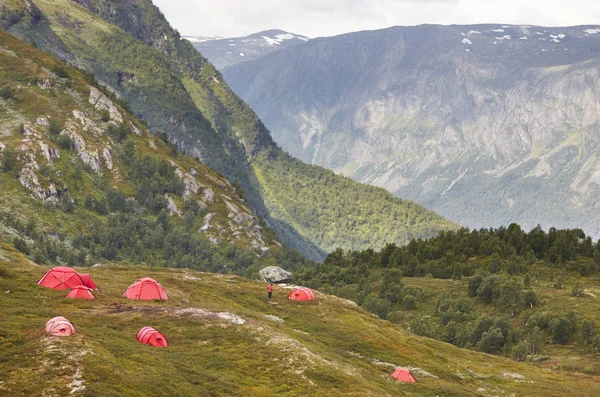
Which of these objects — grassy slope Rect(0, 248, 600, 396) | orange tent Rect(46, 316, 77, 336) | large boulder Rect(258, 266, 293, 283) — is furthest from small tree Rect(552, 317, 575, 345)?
orange tent Rect(46, 316, 77, 336)

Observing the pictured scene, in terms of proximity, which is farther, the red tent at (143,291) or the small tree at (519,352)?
the small tree at (519,352)

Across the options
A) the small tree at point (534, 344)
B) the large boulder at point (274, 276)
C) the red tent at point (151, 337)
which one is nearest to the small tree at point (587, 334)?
the small tree at point (534, 344)

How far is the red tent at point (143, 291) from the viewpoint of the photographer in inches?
3735

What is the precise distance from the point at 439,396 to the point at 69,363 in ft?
155

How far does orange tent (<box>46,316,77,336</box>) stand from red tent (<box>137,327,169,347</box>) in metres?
9.97

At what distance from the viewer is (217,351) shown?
75250mm

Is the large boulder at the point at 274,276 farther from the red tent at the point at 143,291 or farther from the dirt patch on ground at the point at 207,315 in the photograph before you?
the dirt patch on ground at the point at 207,315

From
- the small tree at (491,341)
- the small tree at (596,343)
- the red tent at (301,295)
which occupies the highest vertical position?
the red tent at (301,295)

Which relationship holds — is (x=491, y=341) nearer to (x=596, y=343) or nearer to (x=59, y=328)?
(x=596, y=343)

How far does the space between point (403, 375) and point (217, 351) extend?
27242 mm

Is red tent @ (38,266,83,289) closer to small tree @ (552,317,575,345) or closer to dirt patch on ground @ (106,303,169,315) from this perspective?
dirt patch on ground @ (106,303,169,315)

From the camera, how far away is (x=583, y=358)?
15662 cm

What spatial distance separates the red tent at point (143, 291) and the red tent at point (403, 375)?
3401 cm

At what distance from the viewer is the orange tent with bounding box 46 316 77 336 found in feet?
209
